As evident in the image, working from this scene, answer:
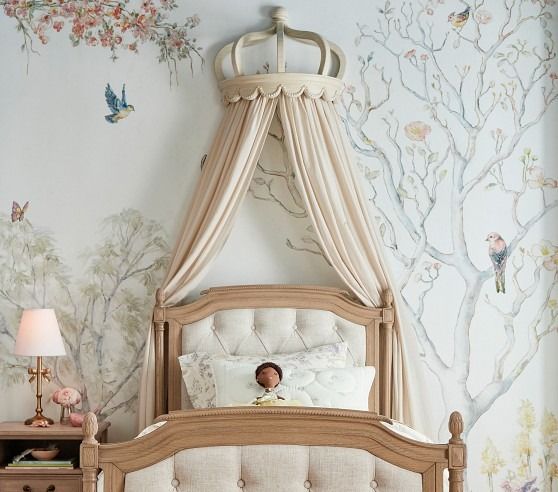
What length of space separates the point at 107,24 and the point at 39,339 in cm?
164

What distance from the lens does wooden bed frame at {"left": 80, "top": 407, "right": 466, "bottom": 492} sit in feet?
9.49

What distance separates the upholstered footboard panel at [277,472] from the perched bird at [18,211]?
2061mm

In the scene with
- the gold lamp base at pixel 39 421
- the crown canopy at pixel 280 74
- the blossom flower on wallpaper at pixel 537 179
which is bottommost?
the gold lamp base at pixel 39 421

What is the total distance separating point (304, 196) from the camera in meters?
4.34

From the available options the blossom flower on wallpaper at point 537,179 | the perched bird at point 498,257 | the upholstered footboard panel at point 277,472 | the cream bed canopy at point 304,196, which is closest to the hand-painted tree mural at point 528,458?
the cream bed canopy at point 304,196

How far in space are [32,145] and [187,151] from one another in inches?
31.4

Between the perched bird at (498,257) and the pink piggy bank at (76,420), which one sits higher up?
the perched bird at (498,257)

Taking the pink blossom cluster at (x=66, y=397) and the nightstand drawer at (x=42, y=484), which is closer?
the nightstand drawer at (x=42, y=484)

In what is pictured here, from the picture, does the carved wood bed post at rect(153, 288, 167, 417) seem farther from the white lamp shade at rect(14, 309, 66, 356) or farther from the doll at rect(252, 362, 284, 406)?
the doll at rect(252, 362, 284, 406)

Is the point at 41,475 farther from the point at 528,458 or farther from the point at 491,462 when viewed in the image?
the point at 528,458

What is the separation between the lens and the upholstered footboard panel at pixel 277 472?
288 cm

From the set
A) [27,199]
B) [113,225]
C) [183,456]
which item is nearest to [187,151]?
[113,225]

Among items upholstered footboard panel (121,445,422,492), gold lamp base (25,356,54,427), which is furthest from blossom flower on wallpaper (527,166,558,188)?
gold lamp base (25,356,54,427)

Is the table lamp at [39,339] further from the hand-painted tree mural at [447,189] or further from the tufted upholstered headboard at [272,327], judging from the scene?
the hand-painted tree mural at [447,189]
